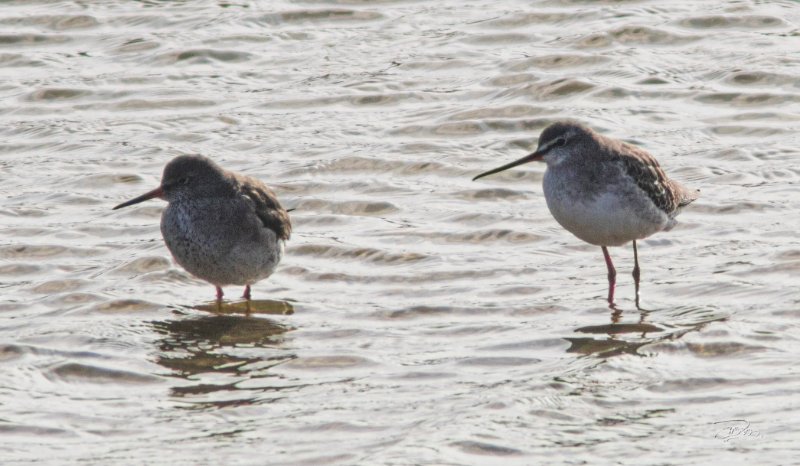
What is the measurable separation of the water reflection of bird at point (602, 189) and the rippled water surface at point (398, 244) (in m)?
0.51

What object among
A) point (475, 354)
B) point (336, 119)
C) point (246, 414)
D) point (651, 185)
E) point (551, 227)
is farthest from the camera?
point (336, 119)

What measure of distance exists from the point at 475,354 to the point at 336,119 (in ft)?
19.7

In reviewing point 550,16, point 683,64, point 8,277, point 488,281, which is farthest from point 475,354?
point 550,16

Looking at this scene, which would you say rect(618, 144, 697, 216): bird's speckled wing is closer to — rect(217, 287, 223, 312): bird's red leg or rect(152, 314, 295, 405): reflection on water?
rect(152, 314, 295, 405): reflection on water

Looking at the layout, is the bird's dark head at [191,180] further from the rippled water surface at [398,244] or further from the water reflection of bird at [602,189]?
the water reflection of bird at [602,189]

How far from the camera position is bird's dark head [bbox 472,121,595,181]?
1141 cm

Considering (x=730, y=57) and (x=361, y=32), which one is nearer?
(x=730, y=57)

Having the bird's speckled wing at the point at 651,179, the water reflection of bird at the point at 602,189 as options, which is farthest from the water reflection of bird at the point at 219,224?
the bird's speckled wing at the point at 651,179

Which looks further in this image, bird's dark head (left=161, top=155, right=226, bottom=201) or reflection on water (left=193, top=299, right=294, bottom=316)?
bird's dark head (left=161, top=155, right=226, bottom=201)

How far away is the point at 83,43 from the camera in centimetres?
1748

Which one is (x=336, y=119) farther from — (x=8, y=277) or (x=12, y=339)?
(x=12, y=339)

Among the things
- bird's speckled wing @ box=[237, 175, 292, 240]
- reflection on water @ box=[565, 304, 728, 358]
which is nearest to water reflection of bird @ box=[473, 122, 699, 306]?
reflection on water @ box=[565, 304, 728, 358]

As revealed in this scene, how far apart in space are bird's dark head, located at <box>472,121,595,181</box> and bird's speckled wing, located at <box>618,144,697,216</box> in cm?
35

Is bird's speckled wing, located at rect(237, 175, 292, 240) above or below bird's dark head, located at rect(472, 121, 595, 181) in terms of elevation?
below
